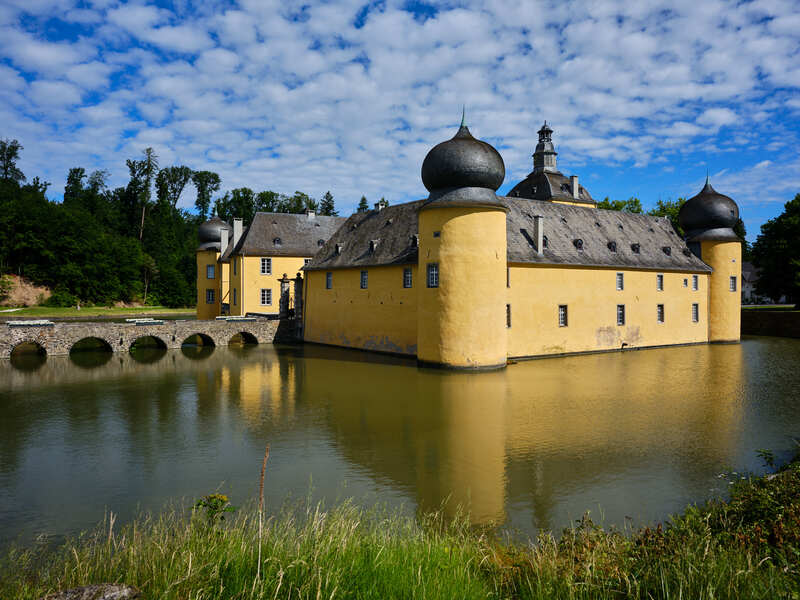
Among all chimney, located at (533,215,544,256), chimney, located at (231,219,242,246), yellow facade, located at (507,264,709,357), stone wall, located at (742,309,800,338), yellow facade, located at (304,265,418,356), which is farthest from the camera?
chimney, located at (231,219,242,246)

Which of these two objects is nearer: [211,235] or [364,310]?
[364,310]

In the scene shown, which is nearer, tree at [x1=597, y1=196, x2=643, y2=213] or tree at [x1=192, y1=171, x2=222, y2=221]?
tree at [x1=597, y1=196, x2=643, y2=213]

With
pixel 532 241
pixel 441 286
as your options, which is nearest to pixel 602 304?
pixel 532 241

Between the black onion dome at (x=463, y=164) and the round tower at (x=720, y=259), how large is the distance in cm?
1654

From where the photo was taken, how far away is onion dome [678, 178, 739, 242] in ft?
96.4

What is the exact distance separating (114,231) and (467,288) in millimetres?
54487

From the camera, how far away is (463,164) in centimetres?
1844

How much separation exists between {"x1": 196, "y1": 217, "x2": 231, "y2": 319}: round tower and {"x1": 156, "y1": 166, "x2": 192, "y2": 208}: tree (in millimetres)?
33241

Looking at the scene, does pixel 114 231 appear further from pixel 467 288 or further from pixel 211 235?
pixel 467 288

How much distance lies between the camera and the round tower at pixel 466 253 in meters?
18.6

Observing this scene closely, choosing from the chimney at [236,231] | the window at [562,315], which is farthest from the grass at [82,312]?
the window at [562,315]

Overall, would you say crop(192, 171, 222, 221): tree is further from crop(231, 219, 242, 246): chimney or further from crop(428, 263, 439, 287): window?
crop(428, 263, 439, 287): window

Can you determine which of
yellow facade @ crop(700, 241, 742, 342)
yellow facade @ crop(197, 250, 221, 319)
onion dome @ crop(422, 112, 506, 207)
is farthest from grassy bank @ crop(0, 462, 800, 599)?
yellow facade @ crop(197, 250, 221, 319)

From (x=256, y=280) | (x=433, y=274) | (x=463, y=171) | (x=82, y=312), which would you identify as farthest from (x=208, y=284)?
(x=463, y=171)
